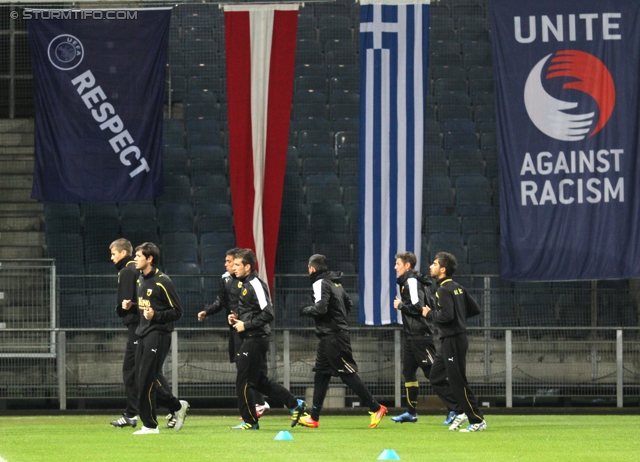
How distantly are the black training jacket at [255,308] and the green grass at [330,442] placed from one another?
1092mm

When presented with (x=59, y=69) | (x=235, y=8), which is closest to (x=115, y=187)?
(x=59, y=69)

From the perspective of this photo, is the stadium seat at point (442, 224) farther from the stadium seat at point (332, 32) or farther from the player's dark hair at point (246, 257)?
the player's dark hair at point (246, 257)

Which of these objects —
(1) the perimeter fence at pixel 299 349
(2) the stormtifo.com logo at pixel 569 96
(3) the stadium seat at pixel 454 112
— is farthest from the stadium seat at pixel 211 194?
(2) the stormtifo.com logo at pixel 569 96

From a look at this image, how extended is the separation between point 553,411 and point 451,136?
5.77 m

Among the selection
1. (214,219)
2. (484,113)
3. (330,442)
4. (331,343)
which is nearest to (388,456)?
(330,442)

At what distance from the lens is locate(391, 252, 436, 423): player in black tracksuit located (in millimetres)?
13484

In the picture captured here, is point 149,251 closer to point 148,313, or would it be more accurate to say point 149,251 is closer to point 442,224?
point 148,313

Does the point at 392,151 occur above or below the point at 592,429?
above

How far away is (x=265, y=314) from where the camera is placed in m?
11.9

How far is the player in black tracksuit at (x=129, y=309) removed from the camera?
12.6m

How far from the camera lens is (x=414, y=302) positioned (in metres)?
13.5

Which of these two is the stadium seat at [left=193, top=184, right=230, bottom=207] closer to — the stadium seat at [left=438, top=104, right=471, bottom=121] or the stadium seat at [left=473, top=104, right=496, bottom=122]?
the stadium seat at [left=438, top=104, right=471, bottom=121]

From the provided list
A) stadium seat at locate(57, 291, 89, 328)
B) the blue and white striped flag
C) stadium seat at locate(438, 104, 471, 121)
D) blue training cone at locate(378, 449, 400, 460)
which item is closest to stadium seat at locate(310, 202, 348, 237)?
the blue and white striped flag

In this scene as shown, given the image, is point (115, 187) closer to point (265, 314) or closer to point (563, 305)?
point (265, 314)
